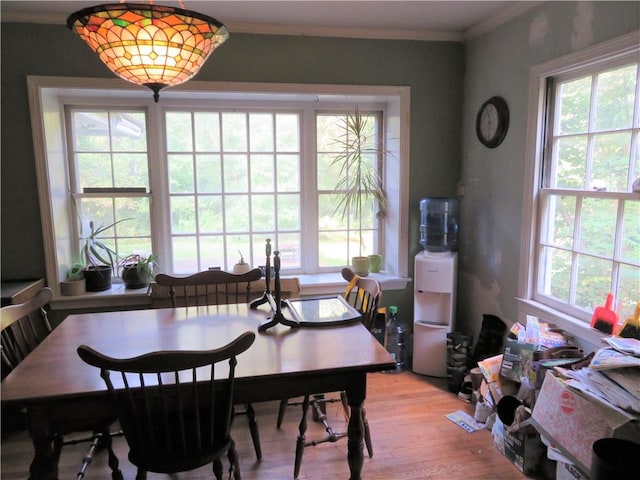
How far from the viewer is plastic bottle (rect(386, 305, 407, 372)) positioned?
333 centimetres

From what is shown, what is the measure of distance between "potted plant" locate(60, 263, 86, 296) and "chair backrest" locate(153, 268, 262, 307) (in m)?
0.56

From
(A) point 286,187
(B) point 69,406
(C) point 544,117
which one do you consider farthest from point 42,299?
(C) point 544,117

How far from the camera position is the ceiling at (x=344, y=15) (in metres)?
2.65

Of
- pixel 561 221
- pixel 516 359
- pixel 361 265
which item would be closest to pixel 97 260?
pixel 361 265

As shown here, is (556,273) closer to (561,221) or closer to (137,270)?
(561,221)

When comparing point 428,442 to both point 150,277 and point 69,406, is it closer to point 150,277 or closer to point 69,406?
point 69,406

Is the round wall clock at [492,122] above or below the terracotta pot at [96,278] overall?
above

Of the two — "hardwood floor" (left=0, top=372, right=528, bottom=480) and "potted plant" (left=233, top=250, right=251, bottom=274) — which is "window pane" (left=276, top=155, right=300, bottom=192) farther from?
"hardwood floor" (left=0, top=372, right=528, bottom=480)

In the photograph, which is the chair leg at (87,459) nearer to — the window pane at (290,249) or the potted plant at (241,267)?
the potted plant at (241,267)

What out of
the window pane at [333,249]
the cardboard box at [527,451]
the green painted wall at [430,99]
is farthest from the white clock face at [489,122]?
the cardboard box at [527,451]

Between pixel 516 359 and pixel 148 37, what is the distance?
2.27 m

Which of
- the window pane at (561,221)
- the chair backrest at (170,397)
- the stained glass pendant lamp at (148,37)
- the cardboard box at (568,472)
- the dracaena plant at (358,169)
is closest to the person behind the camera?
the stained glass pendant lamp at (148,37)

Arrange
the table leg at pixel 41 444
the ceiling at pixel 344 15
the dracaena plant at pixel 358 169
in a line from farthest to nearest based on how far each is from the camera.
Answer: the dracaena plant at pixel 358 169 → the ceiling at pixel 344 15 → the table leg at pixel 41 444

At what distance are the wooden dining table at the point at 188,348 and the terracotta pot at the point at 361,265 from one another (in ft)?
4.43
